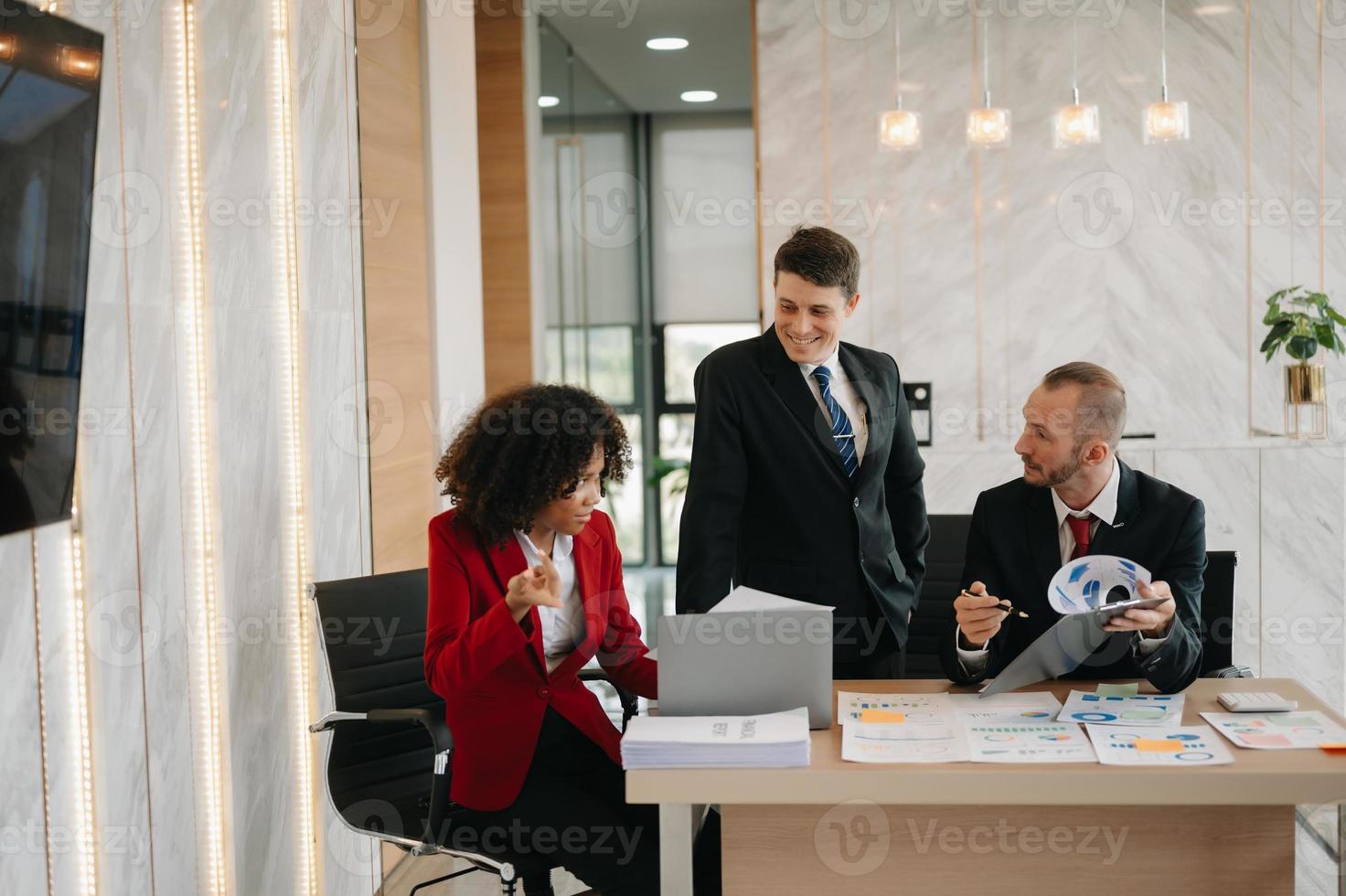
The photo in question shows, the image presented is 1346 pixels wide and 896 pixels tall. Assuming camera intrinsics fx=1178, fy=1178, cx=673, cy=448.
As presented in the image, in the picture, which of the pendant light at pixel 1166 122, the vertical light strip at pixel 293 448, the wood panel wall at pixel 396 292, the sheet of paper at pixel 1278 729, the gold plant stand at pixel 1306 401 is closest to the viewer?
the sheet of paper at pixel 1278 729

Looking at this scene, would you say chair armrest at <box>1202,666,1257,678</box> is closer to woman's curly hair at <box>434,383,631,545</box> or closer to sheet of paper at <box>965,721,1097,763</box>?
sheet of paper at <box>965,721,1097,763</box>

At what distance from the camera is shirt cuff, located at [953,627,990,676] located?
226 centimetres

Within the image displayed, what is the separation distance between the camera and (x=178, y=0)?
248cm

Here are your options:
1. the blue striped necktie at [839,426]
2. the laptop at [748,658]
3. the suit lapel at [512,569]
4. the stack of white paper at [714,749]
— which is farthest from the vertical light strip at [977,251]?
the stack of white paper at [714,749]

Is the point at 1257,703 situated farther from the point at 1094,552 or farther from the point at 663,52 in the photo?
the point at 663,52

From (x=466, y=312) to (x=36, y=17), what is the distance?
2726 mm

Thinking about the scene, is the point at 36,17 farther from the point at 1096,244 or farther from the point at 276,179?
the point at 1096,244

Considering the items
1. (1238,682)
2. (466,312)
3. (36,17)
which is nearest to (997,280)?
(466,312)

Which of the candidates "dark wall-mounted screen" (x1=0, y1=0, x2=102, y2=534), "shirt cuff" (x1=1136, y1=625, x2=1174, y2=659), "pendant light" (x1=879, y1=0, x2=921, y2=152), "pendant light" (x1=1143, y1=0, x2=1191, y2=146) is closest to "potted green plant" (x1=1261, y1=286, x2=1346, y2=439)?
"pendant light" (x1=1143, y1=0, x2=1191, y2=146)

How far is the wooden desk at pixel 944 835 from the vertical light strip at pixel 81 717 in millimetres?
990

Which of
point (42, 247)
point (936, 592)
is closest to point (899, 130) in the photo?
point (936, 592)

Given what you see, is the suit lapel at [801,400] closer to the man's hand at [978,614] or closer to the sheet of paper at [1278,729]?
the man's hand at [978,614]

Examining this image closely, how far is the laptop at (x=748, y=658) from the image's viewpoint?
192cm

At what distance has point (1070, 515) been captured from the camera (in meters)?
2.39
